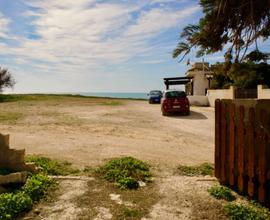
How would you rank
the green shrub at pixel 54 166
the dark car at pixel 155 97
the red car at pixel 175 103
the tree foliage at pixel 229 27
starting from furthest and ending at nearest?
the dark car at pixel 155 97, the red car at pixel 175 103, the green shrub at pixel 54 166, the tree foliage at pixel 229 27

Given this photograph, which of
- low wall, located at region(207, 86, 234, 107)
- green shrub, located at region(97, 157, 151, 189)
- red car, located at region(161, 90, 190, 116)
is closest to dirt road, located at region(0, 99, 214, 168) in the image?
green shrub, located at region(97, 157, 151, 189)

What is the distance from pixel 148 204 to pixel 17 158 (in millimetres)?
2877

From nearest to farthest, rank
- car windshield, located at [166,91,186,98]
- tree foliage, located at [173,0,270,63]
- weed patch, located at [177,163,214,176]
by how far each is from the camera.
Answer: tree foliage, located at [173,0,270,63] → weed patch, located at [177,163,214,176] → car windshield, located at [166,91,186,98]

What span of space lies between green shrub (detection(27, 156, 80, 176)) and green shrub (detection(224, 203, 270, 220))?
342 cm

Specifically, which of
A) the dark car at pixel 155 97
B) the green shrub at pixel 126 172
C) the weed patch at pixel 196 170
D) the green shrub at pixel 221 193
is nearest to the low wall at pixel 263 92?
the dark car at pixel 155 97

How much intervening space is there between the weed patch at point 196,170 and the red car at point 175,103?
13.4 m

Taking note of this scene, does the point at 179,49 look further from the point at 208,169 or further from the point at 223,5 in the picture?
the point at 208,169

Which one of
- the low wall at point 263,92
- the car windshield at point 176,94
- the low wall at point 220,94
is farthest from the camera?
the low wall at point 220,94

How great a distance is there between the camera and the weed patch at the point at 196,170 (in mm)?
6984

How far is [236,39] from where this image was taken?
15.9 feet

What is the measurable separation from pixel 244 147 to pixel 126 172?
2412mm

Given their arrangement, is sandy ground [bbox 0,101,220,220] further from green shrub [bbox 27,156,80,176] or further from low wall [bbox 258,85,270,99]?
low wall [bbox 258,85,270,99]

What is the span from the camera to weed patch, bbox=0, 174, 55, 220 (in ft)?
15.2

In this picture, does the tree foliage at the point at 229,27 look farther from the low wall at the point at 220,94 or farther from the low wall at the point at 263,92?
the low wall at the point at 220,94
